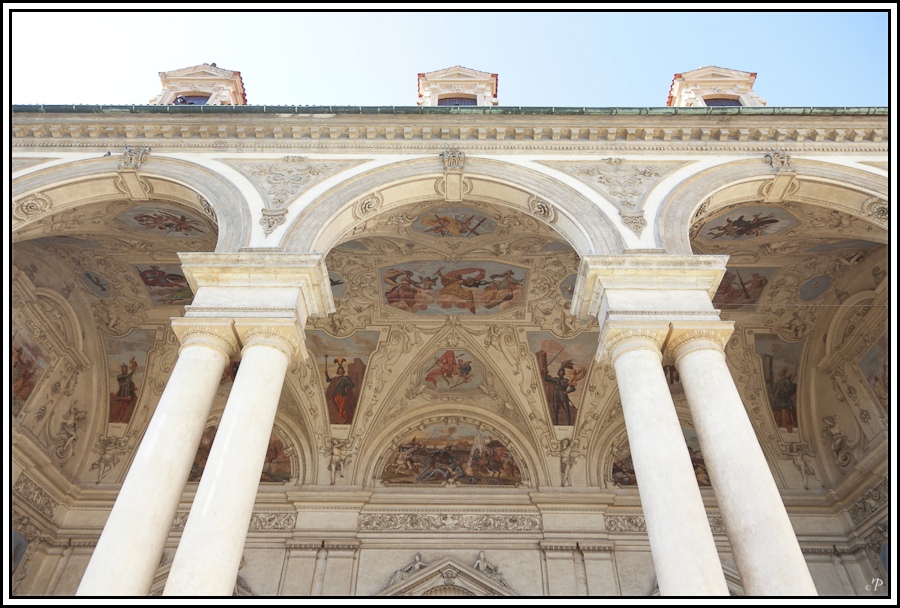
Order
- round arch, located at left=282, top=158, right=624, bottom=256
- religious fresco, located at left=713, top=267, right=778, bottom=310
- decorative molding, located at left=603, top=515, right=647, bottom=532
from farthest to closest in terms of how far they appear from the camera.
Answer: decorative molding, located at left=603, top=515, right=647, bottom=532
religious fresco, located at left=713, top=267, right=778, bottom=310
round arch, located at left=282, top=158, right=624, bottom=256

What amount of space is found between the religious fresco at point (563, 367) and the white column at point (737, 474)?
7099 mm

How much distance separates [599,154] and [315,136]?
16.3ft

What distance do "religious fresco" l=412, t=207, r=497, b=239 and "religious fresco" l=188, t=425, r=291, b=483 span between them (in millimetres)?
6845

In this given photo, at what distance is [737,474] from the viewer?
6789mm

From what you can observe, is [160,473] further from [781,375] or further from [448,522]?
[781,375]

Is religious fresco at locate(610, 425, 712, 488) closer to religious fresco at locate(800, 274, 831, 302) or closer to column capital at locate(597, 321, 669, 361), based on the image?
religious fresco at locate(800, 274, 831, 302)

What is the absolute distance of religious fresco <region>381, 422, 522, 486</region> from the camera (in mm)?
15500

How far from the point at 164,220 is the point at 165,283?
8.04ft

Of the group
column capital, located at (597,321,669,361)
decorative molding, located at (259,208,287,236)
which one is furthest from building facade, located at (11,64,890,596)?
decorative molding, located at (259,208,287,236)

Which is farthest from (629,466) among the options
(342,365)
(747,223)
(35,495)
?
Answer: (35,495)

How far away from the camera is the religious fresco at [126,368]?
15281 millimetres
